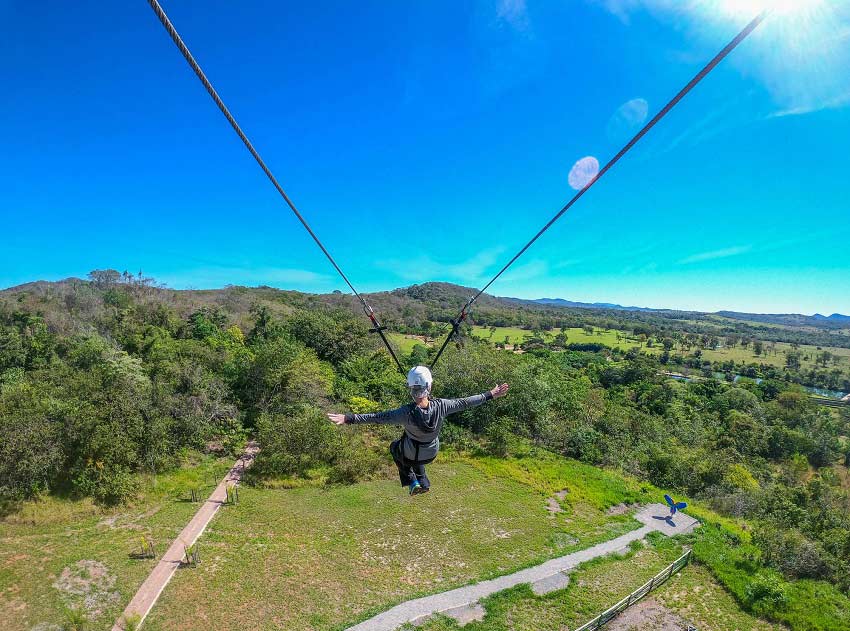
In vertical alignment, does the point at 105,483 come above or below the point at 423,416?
below

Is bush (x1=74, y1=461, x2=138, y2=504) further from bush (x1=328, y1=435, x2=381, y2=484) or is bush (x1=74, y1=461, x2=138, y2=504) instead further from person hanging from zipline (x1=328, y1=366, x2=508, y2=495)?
person hanging from zipline (x1=328, y1=366, x2=508, y2=495)

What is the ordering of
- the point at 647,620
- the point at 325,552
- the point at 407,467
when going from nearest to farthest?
1. the point at 407,467
2. the point at 647,620
3. the point at 325,552

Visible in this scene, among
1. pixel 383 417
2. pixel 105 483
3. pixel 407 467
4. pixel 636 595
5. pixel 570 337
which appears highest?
pixel 570 337

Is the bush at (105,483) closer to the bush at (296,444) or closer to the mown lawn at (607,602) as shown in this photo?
the bush at (296,444)

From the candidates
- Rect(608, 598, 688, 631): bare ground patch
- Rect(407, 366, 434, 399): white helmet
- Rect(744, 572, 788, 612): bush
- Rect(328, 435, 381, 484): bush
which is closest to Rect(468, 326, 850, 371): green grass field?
Rect(328, 435, 381, 484): bush

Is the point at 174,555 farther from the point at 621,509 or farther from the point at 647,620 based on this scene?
the point at 621,509

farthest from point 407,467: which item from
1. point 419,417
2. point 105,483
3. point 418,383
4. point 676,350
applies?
point 676,350
